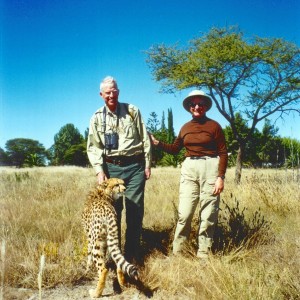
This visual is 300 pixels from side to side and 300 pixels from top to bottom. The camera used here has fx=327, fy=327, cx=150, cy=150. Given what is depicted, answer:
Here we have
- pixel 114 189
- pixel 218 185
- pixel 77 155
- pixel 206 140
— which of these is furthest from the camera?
pixel 77 155

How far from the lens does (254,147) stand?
37.5m

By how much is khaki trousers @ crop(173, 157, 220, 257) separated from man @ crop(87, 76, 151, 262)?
541mm

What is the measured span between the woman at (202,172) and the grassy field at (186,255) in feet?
0.85

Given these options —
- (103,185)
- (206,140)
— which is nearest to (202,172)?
(206,140)

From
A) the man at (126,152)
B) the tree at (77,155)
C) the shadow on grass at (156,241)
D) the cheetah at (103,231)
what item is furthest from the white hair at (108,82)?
the tree at (77,155)

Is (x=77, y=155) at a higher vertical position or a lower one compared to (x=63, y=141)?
lower

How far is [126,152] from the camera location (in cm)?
423

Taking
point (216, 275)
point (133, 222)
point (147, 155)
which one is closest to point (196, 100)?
point (147, 155)

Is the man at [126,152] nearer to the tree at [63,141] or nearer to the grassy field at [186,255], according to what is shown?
the grassy field at [186,255]

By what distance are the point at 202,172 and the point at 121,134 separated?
45.5 inches

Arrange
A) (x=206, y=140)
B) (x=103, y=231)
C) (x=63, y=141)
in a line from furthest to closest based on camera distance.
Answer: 1. (x=63, y=141)
2. (x=206, y=140)
3. (x=103, y=231)

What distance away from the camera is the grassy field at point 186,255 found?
3.13m

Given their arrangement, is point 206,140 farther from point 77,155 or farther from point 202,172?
point 77,155

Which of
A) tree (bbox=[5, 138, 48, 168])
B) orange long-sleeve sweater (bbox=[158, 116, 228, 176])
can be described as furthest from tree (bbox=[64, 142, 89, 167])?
orange long-sleeve sweater (bbox=[158, 116, 228, 176])
